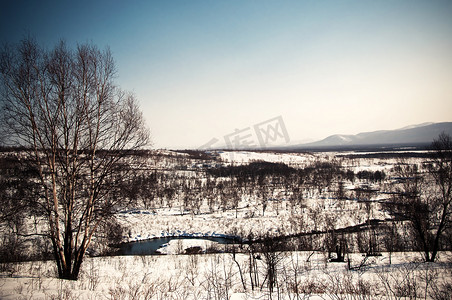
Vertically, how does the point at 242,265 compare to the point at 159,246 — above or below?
above

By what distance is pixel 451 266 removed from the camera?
11.4m

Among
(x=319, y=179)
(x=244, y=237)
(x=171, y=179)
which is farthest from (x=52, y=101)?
(x=319, y=179)

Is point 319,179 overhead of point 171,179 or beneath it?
beneath

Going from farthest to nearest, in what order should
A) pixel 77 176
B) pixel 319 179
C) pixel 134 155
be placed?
pixel 319 179 < pixel 134 155 < pixel 77 176

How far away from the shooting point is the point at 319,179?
8450 centimetres

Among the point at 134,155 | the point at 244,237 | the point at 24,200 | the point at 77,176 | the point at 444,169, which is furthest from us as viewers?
the point at 244,237

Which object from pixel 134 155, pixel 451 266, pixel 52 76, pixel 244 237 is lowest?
pixel 244 237

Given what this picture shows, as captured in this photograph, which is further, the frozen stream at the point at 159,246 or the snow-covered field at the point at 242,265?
the frozen stream at the point at 159,246

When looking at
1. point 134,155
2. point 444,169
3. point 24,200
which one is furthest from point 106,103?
point 444,169

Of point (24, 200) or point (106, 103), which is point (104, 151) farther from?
point (24, 200)

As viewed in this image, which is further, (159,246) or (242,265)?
(159,246)

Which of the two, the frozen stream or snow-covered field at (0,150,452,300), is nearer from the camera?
snow-covered field at (0,150,452,300)

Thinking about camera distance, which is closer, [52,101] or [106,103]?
[52,101]

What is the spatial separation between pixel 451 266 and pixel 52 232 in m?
18.9
